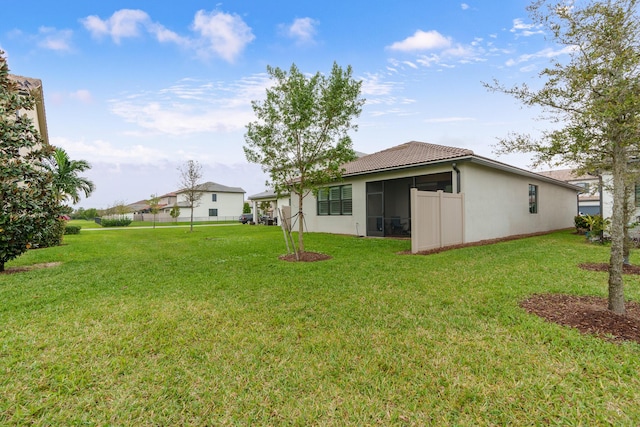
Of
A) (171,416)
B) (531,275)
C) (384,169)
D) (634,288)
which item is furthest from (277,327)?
(384,169)

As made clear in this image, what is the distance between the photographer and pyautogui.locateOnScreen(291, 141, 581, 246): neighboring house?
10.8m

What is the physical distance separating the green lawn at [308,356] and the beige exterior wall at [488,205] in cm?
585

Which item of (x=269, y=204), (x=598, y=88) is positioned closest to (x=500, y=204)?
(x=598, y=88)

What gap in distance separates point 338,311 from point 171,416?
239cm

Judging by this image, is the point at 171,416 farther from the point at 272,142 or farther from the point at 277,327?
the point at 272,142

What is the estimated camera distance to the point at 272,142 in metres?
8.66

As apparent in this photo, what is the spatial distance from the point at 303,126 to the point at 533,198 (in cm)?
1392

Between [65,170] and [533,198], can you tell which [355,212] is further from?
[65,170]

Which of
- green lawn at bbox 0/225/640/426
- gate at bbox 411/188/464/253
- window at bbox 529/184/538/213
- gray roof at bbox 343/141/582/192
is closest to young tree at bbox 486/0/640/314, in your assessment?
green lawn at bbox 0/225/640/426

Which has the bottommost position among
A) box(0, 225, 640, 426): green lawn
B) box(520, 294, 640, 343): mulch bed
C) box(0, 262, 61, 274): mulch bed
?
box(0, 225, 640, 426): green lawn

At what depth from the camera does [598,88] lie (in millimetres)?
3633

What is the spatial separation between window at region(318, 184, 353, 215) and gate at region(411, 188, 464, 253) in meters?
5.66

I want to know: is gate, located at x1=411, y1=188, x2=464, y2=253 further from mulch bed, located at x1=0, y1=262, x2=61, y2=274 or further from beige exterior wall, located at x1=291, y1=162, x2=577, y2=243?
mulch bed, located at x1=0, y1=262, x2=61, y2=274

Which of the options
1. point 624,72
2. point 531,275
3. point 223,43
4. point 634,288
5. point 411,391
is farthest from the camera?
point 223,43
